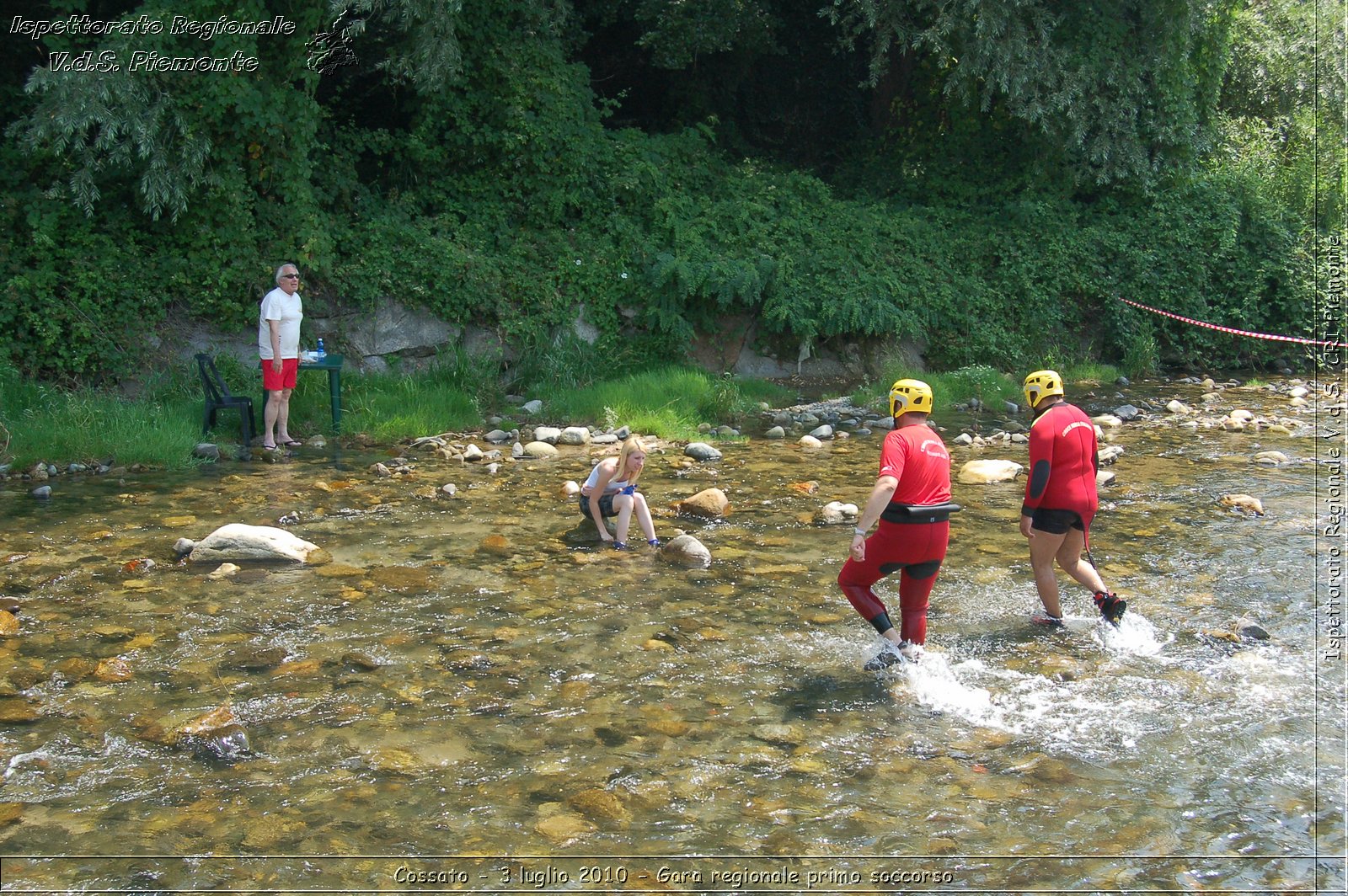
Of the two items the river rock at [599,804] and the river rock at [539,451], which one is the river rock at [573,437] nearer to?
the river rock at [539,451]

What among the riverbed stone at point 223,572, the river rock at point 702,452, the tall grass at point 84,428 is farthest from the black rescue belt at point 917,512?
the tall grass at point 84,428

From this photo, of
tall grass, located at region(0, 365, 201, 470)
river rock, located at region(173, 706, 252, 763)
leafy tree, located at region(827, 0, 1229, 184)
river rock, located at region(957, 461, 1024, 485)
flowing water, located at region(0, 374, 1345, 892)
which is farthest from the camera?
leafy tree, located at region(827, 0, 1229, 184)

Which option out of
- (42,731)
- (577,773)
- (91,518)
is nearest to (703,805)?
(577,773)

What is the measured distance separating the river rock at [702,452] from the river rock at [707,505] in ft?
6.96

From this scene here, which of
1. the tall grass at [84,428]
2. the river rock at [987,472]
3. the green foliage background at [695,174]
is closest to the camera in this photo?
the tall grass at [84,428]

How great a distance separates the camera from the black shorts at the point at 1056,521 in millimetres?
6980

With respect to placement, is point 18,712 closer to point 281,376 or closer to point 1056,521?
point 1056,521

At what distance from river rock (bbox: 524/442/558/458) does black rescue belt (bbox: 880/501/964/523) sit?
6577mm

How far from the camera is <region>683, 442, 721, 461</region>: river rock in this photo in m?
12.3

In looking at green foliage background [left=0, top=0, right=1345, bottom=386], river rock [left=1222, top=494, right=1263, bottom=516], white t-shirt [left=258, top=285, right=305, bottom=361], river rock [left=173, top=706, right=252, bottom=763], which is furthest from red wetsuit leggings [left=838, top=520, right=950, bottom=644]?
green foliage background [left=0, top=0, right=1345, bottom=386]

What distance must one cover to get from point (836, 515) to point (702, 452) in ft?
9.40

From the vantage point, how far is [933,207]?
1958cm

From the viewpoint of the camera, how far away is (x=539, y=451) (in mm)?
12391

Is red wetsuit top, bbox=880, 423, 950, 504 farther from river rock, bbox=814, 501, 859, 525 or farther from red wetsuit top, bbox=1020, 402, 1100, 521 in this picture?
river rock, bbox=814, 501, 859, 525
